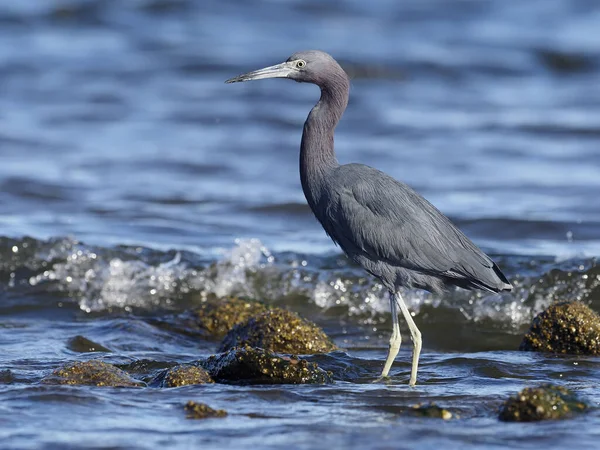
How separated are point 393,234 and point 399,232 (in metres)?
0.04

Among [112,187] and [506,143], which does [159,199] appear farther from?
[506,143]

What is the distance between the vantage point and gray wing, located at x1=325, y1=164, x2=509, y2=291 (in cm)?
643

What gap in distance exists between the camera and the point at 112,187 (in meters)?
12.9

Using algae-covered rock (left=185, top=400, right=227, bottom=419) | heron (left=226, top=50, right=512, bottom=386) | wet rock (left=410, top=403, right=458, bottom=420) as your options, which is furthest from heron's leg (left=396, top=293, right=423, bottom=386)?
algae-covered rock (left=185, top=400, right=227, bottom=419)

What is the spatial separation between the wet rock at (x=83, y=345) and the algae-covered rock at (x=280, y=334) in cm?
114

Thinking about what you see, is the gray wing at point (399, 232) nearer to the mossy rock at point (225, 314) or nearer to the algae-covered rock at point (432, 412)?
the algae-covered rock at point (432, 412)

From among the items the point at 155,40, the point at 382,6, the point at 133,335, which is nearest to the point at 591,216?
the point at 133,335

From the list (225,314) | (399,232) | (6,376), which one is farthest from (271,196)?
(6,376)

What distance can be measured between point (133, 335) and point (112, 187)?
5339mm

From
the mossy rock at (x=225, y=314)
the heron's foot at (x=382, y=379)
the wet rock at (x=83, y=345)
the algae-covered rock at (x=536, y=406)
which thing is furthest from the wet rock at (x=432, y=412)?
the wet rock at (x=83, y=345)

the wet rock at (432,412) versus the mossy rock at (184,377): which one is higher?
the mossy rock at (184,377)

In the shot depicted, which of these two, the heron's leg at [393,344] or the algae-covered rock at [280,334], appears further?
the algae-covered rock at [280,334]

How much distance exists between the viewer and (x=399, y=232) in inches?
254

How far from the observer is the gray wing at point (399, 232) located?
643 cm
